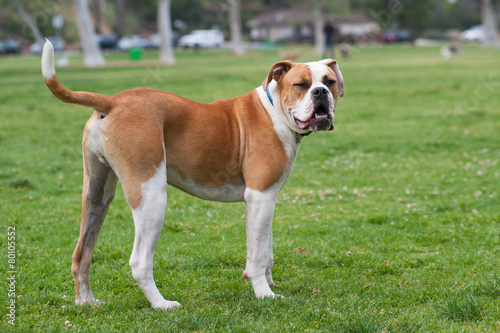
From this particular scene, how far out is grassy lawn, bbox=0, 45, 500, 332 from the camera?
13.7ft

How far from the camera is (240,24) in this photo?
7238cm

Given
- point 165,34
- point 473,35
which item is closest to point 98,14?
point 165,34

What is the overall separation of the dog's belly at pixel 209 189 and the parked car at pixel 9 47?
58.6 metres

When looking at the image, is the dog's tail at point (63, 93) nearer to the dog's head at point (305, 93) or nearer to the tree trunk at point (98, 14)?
the dog's head at point (305, 93)

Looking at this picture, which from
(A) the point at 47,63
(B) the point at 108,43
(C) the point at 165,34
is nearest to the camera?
(A) the point at 47,63

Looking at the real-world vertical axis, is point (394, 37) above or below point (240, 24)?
below

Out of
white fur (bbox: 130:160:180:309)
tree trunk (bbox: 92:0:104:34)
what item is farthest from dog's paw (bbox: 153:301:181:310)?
tree trunk (bbox: 92:0:104:34)

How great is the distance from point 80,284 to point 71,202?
3396 millimetres

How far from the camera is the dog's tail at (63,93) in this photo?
3939 mm

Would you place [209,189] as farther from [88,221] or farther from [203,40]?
[203,40]

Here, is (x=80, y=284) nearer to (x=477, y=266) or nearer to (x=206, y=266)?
(x=206, y=266)

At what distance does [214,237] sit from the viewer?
6.26 m

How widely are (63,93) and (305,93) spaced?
5.66 ft

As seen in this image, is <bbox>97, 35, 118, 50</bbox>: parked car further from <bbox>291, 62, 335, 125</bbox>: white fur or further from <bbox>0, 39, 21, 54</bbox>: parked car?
<bbox>291, 62, 335, 125</bbox>: white fur
